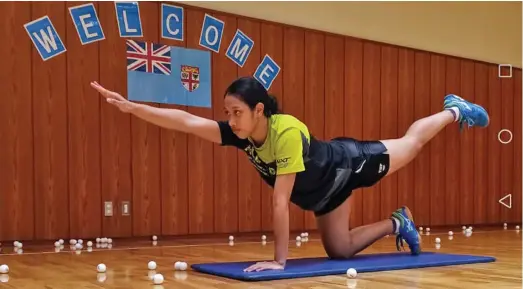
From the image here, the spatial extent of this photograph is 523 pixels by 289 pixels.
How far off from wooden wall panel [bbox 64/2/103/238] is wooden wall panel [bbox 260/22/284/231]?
5.08ft

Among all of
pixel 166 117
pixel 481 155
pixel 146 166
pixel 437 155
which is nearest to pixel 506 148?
pixel 481 155

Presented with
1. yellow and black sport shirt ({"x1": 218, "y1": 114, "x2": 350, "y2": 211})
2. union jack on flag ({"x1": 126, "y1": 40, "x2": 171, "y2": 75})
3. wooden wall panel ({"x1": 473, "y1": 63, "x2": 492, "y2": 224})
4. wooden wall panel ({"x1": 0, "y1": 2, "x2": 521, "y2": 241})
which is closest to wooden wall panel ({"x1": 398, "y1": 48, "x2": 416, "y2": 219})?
wooden wall panel ({"x1": 0, "y1": 2, "x2": 521, "y2": 241})

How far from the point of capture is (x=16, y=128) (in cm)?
471

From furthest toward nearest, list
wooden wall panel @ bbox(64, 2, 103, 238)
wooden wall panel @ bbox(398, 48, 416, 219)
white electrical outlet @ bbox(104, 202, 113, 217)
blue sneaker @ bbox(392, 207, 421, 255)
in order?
wooden wall panel @ bbox(398, 48, 416, 219), white electrical outlet @ bbox(104, 202, 113, 217), wooden wall panel @ bbox(64, 2, 103, 238), blue sneaker @ bbox(392, 207, 421, 255)

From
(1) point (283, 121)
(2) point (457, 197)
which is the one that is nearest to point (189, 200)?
(1) point (283, 121)

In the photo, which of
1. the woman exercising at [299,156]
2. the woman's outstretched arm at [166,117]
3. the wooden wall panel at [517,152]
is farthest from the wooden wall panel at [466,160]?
the woman's outstretched arm at [166,117]

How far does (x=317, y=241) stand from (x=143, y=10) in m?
2.38

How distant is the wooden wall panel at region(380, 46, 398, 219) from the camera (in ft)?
21.7

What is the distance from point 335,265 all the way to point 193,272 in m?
0.67

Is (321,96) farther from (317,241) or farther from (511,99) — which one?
(511,99)

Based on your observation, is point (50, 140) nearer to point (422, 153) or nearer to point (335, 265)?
point (335, 265)

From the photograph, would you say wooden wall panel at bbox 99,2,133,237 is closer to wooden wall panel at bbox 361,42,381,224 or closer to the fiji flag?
the fiji flag

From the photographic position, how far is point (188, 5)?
17.9 feet

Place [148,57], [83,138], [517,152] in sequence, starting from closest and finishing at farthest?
[83,138] → [148,57] → [517,152]
